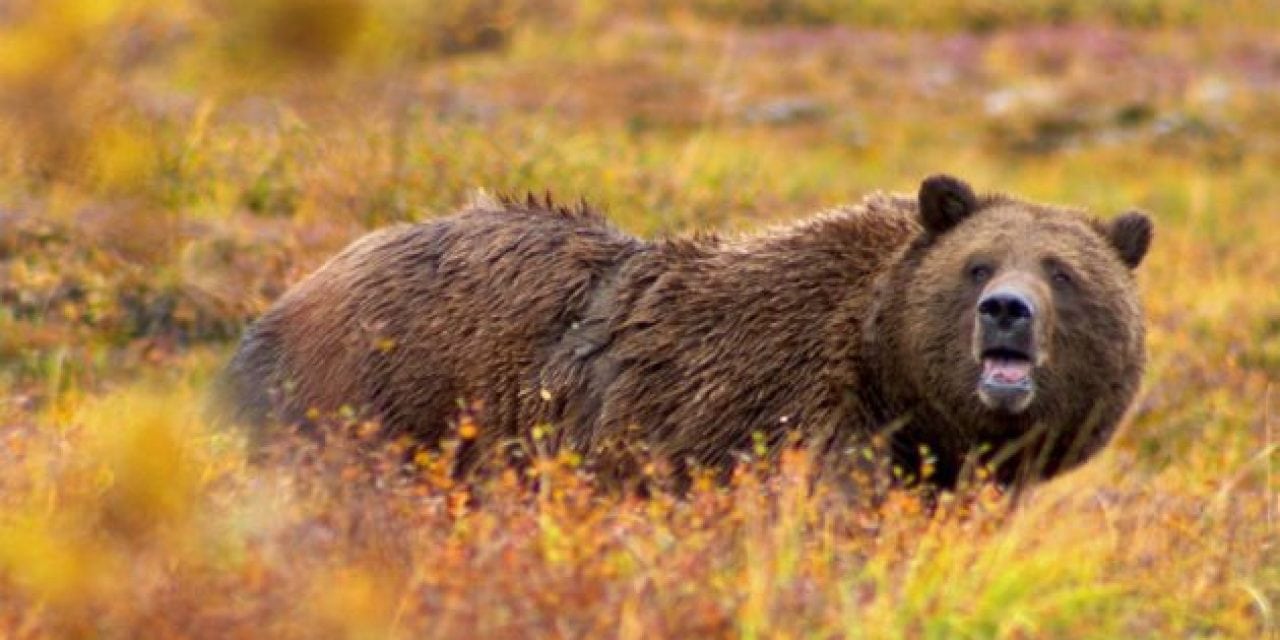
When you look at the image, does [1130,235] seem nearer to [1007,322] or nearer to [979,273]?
[979,273]

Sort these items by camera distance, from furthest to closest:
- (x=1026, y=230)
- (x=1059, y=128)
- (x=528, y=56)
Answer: (x=528, y=56) < (x=1059, y=128) < (x=1026, y=230)

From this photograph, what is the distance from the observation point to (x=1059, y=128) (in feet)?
90.4

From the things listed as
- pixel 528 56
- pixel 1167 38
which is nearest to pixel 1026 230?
pixel 528 56

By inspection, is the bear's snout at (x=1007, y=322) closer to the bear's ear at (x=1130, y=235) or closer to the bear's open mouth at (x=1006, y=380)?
the bear's open mouth at (x=1006, y=380)

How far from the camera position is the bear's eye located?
737cm

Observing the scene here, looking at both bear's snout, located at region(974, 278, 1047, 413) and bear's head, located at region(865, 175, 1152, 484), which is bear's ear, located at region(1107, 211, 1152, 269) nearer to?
bear's head, located at region(865, 175, 1152, 484)

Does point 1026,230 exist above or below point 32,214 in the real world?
above

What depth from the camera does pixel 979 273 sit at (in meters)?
7.39

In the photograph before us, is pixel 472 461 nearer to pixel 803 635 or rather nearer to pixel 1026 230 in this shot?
pixel 1026 230

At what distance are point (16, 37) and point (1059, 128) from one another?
77.7 feet

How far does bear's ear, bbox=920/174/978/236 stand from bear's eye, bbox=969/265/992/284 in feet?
0.99

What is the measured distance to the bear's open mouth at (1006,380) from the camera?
705 cm

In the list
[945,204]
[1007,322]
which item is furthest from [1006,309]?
[945,204]

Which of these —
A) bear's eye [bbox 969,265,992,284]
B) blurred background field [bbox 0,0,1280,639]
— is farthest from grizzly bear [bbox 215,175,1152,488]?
blurred background field [bbox 0,0,1280,639]
